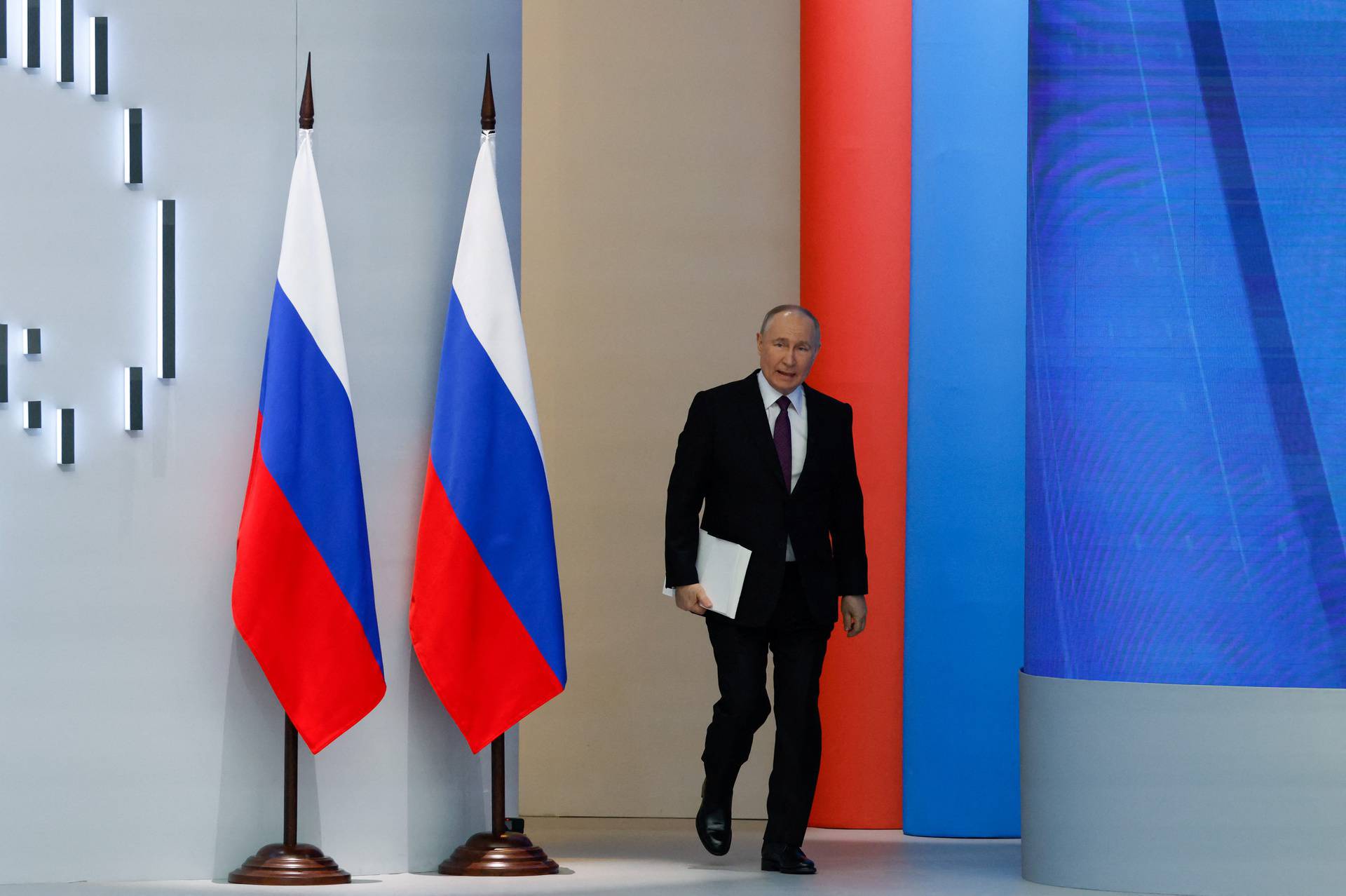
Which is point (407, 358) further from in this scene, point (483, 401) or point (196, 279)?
point (196, 279)

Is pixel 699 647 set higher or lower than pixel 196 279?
lower

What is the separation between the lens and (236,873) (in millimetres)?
4281

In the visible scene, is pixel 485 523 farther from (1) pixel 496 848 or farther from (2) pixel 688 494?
(1) pixel 496 848

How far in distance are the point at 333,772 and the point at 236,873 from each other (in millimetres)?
350

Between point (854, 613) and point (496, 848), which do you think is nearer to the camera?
point (496, 848)

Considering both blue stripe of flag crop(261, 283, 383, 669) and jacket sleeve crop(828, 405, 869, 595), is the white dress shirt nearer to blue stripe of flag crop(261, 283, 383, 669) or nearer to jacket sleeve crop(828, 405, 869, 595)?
jacket sleeve crop(828, 405, 869, 595)

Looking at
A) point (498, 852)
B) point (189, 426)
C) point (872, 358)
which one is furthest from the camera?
point (872, 358)

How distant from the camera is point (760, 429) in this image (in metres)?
4.85

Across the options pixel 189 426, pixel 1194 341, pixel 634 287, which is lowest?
pixel 189 426

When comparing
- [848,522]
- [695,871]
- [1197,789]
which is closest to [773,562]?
[848,522]

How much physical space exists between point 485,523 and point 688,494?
0.61 metres

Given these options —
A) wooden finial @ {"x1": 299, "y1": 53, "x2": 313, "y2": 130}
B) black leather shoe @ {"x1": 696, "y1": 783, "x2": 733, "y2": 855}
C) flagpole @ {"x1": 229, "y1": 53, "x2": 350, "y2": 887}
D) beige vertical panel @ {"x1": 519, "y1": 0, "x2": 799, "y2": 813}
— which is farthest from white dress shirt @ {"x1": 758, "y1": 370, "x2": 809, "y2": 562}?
flagpole @ {"x1": 229, "y1": 53, "x2": 350, "y2": 887}

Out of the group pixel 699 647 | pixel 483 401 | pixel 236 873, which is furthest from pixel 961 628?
pixel 236 873

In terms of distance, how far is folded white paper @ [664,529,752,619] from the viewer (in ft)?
15.6
